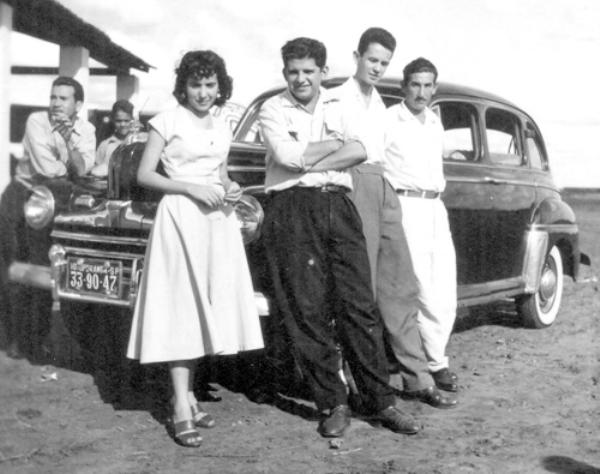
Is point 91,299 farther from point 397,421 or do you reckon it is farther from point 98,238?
point 397,421

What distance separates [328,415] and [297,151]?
136 cm

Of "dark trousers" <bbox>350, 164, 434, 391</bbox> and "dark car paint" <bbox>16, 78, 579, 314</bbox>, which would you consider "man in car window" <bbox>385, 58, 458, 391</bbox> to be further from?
"dark car paint" <bbox>16, 78, 579, 314</bbox>

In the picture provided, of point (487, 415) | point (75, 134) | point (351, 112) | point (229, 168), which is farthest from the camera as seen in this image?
point (75, 134)

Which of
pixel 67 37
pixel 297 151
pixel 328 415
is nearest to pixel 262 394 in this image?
pixel 328 415

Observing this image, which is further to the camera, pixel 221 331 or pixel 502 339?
pixel 502 339

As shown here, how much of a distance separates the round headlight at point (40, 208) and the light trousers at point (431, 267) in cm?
214

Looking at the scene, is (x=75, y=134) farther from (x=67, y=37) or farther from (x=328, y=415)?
(x=67, y=37)

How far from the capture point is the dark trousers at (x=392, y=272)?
4898 mm

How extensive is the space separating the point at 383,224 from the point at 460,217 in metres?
1.57

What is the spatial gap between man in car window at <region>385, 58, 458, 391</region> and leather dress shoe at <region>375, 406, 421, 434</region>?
87 cm

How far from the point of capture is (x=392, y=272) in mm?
5031

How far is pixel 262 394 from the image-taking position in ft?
17.5

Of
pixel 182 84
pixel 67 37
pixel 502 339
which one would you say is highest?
pixel 67 37

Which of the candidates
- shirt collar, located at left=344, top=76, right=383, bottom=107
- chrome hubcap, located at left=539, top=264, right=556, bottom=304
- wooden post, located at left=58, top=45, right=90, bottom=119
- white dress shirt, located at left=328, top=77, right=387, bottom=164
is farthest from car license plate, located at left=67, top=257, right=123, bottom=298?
wooden post, located at left=58, top=45, right=90, bottom=119
